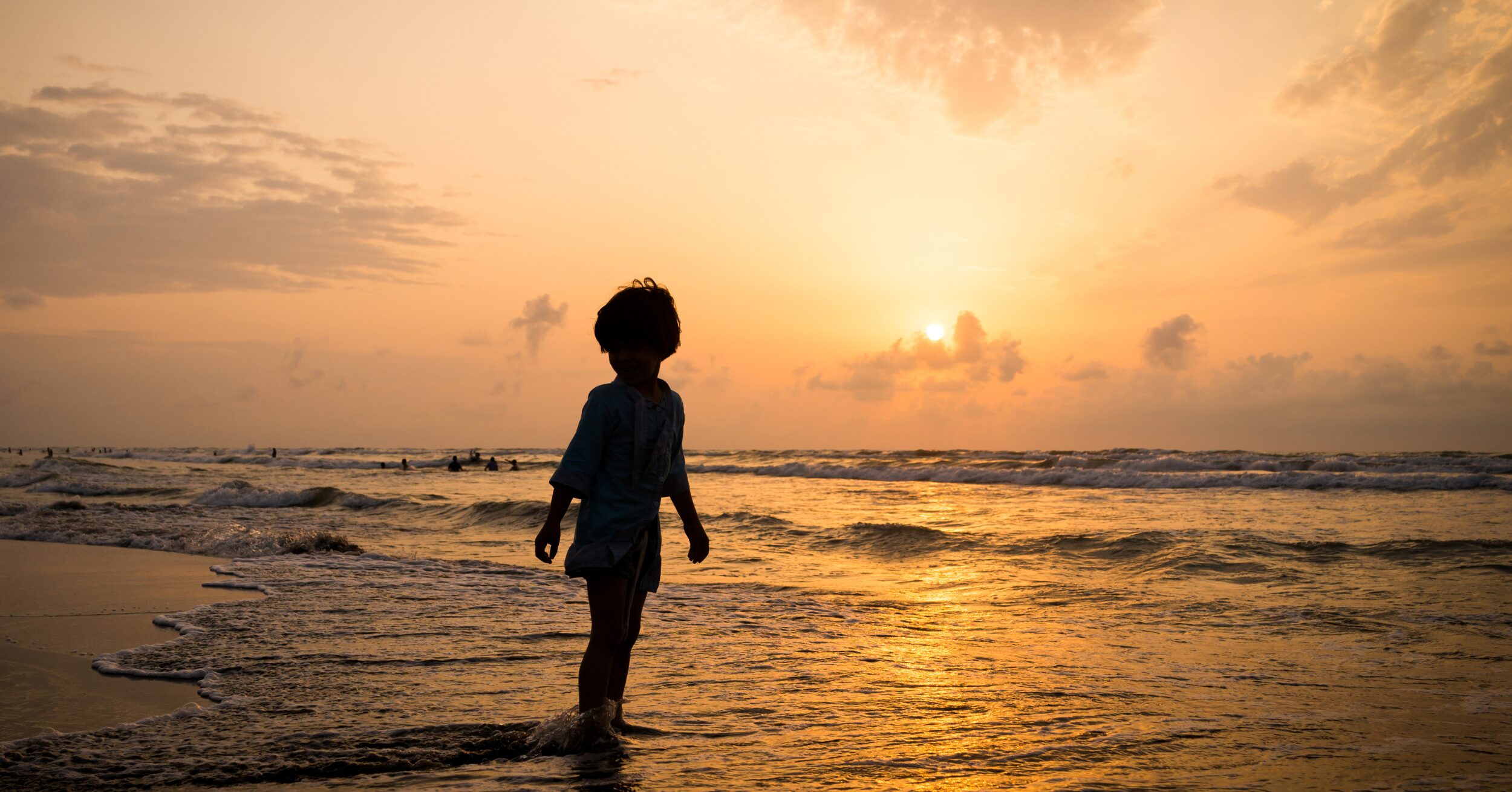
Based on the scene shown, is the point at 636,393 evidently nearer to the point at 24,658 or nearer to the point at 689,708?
the point at 689,708

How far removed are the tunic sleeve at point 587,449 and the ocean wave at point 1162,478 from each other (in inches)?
1032

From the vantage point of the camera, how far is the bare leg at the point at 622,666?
164 inches

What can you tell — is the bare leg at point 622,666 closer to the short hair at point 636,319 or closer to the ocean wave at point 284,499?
the short hair at point 636,319

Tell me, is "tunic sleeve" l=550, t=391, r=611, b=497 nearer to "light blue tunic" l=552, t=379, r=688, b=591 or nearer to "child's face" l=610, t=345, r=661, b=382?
"light blue tunic" l=552, t=379, r=688, b=591

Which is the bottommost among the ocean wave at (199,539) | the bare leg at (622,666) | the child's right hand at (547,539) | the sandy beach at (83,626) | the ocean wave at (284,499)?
the ocean wave at (284,499)

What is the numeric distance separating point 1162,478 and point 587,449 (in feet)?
98.3

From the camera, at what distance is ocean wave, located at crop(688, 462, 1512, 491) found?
953 inches

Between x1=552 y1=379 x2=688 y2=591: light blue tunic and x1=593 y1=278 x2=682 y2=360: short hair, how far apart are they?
206 mm

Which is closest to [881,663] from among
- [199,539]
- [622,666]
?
[622,666]

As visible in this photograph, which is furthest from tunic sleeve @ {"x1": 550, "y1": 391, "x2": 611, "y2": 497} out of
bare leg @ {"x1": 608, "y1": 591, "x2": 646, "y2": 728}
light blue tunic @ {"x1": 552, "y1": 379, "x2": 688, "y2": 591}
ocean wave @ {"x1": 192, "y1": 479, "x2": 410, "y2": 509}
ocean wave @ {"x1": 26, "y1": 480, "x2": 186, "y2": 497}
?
ocean wave @ {"x1": 26, "y1": 480, "x2": 186, "y2": 497}

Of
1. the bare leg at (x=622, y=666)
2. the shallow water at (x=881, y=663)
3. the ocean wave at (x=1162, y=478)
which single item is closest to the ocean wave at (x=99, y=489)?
the shallow water at (x=881, y=663)

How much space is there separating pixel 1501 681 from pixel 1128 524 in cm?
1018

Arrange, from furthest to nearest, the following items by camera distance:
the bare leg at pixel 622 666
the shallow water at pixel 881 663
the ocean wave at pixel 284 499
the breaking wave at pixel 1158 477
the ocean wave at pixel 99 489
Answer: the ocean wave at pixel 99 489, the breaking wave at pixel 1158 477, the ocean wave at pixel 284 499, the bare leg at pixel 622 666, the shallow water at pixel 881 663

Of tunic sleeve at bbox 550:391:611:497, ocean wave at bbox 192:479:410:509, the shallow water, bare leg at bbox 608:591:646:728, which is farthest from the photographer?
ocean wave at bbox 192:479:410:509
